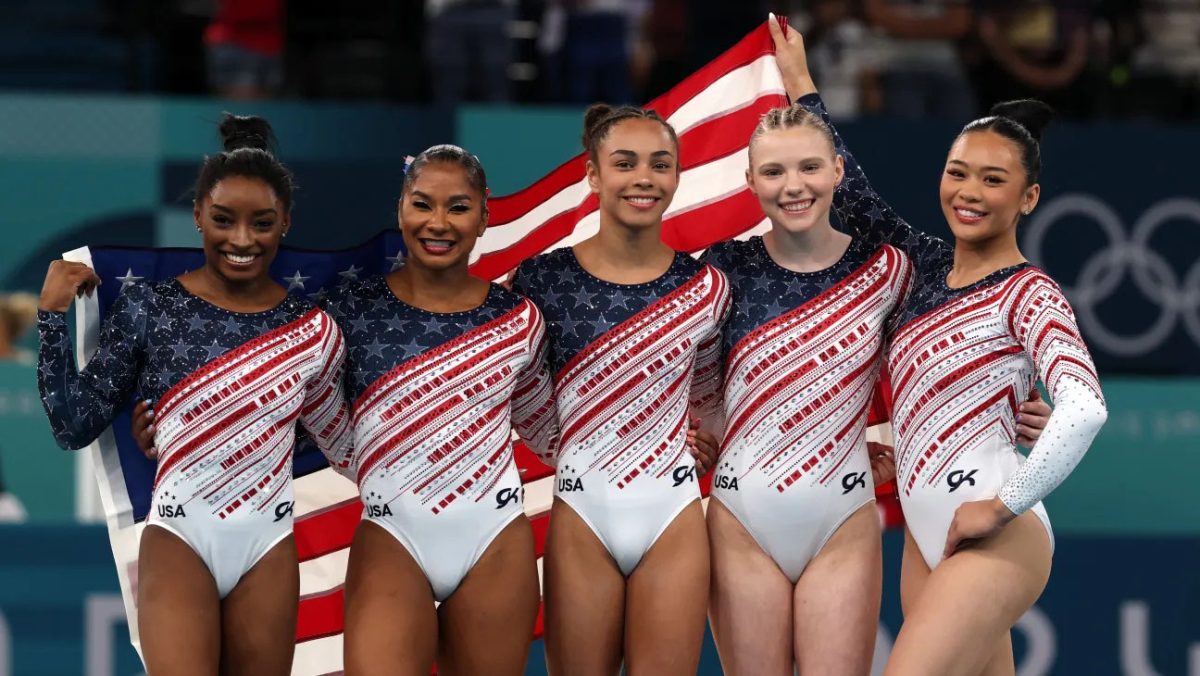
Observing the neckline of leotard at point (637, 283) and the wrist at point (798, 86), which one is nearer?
the neckline of leotard at point (637, 283)

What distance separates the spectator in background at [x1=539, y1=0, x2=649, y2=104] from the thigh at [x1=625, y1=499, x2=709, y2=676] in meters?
4.21

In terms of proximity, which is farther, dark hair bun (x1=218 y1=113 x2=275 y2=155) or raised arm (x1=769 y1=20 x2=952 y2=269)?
raised arm (x1=769 y1=20 x2=952 y2=269)

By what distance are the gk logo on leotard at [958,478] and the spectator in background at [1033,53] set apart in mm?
4770

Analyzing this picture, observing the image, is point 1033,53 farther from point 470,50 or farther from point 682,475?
point 682,475

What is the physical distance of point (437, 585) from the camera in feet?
13.2

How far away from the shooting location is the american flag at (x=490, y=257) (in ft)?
14.3

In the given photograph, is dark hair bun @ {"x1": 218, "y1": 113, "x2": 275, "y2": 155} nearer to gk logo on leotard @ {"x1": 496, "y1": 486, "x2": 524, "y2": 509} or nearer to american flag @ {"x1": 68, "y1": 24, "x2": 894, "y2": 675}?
american flag @ {"x1": 68, "y1": 24, "x2": 894, "y2": 675}

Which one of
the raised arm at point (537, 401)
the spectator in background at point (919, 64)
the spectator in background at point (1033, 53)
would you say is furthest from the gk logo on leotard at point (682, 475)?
the spectator in background at point (1033, 53)

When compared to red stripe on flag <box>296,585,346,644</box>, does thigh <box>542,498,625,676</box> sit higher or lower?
higher

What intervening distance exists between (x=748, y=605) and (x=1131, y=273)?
186 inches

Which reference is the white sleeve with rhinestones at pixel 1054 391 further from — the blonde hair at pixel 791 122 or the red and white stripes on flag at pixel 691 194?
the red and white stripes on flag at pixel 691 194

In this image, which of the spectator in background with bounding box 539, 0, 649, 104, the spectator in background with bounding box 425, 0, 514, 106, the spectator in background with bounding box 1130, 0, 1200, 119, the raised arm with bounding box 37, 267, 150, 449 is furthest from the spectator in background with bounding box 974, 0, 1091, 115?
the raised arm with bounding box 37, 267, 150, 449

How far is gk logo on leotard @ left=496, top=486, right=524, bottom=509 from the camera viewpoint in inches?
160

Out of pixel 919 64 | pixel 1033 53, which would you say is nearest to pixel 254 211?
pixel 919 64
